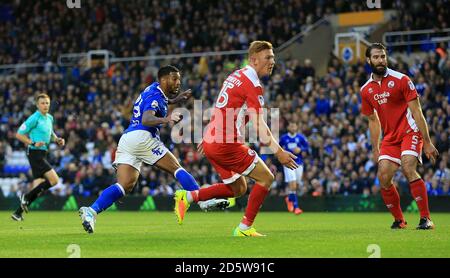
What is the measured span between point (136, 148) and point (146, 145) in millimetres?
160

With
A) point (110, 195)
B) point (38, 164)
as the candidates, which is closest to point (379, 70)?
point (110, 195)

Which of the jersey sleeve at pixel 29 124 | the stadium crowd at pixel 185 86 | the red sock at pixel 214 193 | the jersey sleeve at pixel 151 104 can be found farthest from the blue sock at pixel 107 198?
the stadium crowd at pixel 185 86

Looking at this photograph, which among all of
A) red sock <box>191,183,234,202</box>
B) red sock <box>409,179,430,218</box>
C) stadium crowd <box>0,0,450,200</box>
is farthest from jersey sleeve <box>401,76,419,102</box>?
stadium crowd <box>0,0,450,200</box>

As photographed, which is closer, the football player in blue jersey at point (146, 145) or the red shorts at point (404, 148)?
the football player in blue jersey at point (146, 145)

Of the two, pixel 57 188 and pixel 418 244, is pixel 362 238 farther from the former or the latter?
pixel 57 188

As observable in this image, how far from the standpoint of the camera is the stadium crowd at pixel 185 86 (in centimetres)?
2606

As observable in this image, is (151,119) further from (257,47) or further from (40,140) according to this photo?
(40,140)

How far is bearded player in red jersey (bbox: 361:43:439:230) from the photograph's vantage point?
1388 cm

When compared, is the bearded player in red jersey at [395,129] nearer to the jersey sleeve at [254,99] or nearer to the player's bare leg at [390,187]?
the player's bare leg at [390,187]

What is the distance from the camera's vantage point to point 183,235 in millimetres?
13312

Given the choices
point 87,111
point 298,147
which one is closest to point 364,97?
point 298,147

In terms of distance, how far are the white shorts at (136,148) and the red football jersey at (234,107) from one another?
176 cm

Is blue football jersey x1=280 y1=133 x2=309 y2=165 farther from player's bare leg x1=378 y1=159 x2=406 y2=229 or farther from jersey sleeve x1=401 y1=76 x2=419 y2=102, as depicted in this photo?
jersey sleeve x1=401 y1=76 x2=419 y2=102

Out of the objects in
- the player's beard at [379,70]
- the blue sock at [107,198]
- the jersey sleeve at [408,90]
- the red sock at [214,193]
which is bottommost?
the blue sock at [107,198]
